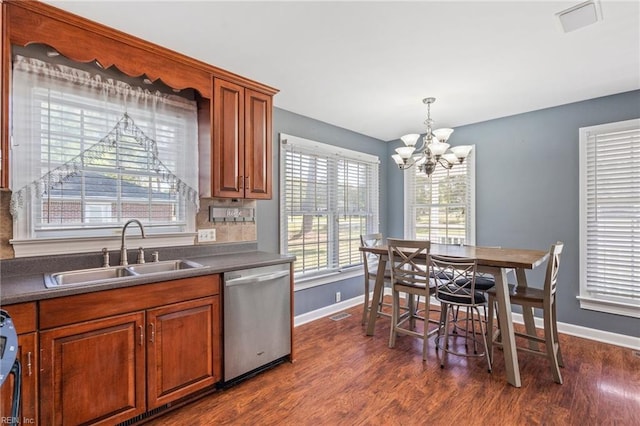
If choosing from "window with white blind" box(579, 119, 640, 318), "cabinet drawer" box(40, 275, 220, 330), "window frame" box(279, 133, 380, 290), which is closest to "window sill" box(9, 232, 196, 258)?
"cabinet drawer" box(40, 275, 220, 330)

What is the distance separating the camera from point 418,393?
232 centimetres

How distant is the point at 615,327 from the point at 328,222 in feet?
10.4

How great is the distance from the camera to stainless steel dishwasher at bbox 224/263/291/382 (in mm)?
2322

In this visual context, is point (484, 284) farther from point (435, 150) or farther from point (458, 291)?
point (435, 150)

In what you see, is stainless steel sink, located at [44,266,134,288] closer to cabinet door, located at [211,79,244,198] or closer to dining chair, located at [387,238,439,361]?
cabinet door, located at [211,79,244,198]

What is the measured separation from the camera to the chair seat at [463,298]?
104 inches

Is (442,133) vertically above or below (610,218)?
above

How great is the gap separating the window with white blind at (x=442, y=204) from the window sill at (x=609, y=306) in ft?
4.20

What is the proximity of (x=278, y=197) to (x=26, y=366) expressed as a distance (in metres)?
2.38

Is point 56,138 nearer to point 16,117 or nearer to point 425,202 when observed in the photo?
point 16,117

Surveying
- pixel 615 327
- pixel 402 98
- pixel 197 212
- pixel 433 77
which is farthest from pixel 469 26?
pixel 615 327

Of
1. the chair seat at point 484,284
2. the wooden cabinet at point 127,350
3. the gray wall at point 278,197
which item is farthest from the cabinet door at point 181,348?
the chair seat at point 484,284

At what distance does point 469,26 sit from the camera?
2.02 meters

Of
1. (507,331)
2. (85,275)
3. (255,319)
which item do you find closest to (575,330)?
(507,331)
